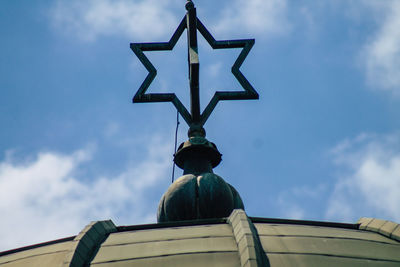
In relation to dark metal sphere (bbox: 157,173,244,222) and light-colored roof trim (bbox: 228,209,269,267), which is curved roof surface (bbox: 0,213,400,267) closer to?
light-colored roof trim (bbox: 228,209,269,267)

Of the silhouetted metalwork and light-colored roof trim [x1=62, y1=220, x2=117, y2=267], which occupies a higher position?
the silhouetted metalwork

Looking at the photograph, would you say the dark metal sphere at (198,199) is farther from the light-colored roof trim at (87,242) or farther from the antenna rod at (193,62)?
the antenna rod at (193,62)

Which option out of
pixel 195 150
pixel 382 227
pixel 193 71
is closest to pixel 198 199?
pixel 195 150

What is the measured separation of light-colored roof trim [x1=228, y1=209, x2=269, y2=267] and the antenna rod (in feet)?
13.6

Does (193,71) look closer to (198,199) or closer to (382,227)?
(198,199)

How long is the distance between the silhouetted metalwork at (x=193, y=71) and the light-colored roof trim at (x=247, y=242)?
4.18 meters

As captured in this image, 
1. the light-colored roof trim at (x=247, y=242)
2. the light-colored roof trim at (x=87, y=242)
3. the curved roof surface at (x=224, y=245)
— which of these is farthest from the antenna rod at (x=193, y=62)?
the light-colored roof trim at (x=247, y=242)

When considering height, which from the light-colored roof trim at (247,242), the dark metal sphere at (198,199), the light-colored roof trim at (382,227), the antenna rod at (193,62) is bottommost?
the light-colored roof trim at (247,242)

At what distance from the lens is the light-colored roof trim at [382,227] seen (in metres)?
16.7

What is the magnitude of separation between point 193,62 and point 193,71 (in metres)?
0.21

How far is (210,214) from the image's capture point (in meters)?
18.3

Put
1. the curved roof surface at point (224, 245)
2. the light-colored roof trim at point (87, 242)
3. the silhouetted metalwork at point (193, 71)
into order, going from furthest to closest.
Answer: the silhouetted metalwork at point (193, 71)
the light-colored roof trim at point (87, 242)
the curved roof surface at point (224, 245)

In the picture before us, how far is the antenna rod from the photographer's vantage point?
19.3 meters

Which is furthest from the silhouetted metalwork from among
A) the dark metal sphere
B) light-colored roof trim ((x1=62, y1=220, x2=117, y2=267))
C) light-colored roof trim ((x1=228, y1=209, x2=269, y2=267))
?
light-colored roof trim ((x1=228, y1=209, x2=269, y2=267))
